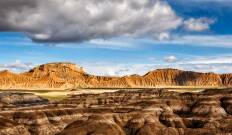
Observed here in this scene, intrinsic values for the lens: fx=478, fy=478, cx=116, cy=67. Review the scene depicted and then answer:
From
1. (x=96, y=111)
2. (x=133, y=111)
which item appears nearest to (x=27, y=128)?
(x=96, y=111)

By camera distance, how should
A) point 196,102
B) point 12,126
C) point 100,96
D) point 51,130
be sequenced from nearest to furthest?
point 12,126, point 51,130, point 196,102, point 100,96

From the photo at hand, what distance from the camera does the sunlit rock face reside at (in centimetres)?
11631

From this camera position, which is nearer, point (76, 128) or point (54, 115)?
point (76, 128)

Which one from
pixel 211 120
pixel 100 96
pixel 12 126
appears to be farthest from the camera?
pixel 100 96

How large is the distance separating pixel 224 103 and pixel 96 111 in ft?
141

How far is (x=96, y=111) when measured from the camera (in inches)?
5207

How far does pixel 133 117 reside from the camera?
130250 millimetres

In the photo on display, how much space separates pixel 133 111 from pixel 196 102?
2456cm

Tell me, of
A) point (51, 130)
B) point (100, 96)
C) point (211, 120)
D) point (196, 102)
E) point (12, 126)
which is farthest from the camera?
point (100, 96)

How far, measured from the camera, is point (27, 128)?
118 meters

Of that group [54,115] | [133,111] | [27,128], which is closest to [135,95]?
[133,111]

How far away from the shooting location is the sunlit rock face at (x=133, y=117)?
382ft

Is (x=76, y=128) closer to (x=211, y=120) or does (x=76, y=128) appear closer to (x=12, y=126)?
(x=12, y=126)

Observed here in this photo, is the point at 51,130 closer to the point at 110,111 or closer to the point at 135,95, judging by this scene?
the point at 110,111
